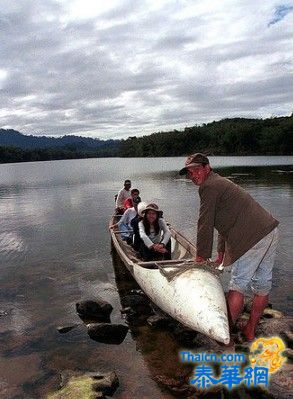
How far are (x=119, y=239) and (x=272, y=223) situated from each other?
7666mm

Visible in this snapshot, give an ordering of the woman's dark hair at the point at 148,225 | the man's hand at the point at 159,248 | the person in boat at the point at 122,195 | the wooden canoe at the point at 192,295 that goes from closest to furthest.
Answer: the wooden canoe at the point at 192,295, the man's hand at the point at 159,248, the woman's dark hair at the point at 148,225, the person in boat at the point at 122,195

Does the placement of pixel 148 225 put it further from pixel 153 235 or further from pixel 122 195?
pixel 122 195

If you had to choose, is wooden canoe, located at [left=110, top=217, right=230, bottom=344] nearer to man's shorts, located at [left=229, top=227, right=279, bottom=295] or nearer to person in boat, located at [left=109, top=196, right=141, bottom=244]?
man's shorts, located at [left=229, top=227, right=279, bottom=295]

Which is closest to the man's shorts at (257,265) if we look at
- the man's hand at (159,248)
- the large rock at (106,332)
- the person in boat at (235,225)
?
the person in boat at (235,225)

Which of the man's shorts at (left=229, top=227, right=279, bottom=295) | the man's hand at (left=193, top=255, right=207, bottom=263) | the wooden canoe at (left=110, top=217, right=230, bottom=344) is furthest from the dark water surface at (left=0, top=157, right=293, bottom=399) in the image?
the man's shorts at (left=229, top=227, right=279, bottom=295)

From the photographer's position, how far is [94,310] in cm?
959

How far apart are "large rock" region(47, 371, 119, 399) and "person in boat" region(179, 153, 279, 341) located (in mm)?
2321

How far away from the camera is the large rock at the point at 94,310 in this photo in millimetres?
9562

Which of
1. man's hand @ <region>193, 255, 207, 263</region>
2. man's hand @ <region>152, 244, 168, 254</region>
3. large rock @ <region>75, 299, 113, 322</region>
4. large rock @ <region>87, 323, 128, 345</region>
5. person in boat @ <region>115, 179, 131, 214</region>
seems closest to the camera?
man's hand @ <region>193, 255, 207, 263</region>

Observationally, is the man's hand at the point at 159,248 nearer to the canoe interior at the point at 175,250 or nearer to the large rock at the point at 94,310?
the canoe interior at the point at 175,250

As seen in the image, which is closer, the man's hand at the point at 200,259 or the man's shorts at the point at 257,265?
the man's shorts at the point at 257,265

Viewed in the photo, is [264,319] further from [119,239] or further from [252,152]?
[252,152]

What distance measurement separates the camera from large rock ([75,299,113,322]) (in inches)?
376

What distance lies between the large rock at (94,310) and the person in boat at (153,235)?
1.71 m
